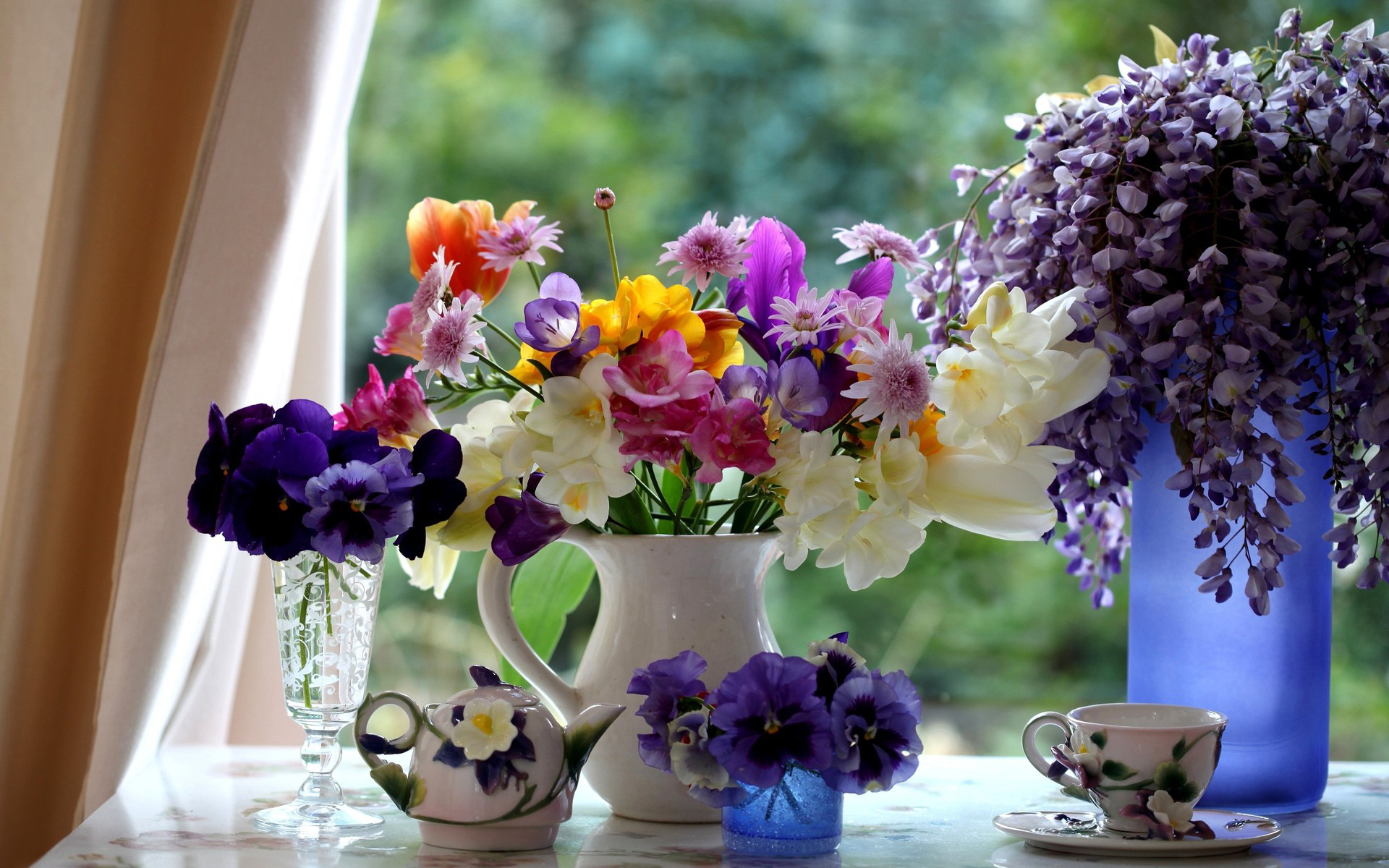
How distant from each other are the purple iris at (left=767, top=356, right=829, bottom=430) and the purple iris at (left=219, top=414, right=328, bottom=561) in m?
0.28

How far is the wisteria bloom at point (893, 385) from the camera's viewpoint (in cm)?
68

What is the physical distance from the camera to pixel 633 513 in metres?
0.82

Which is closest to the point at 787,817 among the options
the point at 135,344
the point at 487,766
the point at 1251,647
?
the point at 487,766

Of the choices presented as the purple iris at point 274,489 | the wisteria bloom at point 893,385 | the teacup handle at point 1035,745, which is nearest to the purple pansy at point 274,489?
the purple iris at point 274,489

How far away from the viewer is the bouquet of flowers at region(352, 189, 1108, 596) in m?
0.69

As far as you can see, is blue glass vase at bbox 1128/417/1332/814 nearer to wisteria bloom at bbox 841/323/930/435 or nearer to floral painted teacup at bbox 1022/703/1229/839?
floral painted teacup at bbox 1022/703/1229/839

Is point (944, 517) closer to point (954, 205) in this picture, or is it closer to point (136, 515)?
point (136, 515)

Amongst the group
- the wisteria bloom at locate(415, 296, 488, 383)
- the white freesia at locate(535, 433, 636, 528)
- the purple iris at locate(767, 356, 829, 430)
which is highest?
the wisteria bloom at locate(415, 296, 488, 383)

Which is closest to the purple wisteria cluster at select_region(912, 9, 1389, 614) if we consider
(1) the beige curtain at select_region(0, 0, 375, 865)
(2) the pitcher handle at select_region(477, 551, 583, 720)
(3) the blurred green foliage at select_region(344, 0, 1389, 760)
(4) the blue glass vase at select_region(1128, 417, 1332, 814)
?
(4) the blue glass vase at select_region(1128, 417, 1332, 814)

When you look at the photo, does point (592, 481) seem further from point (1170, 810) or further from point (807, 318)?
point (1170, 810)

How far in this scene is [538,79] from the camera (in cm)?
242

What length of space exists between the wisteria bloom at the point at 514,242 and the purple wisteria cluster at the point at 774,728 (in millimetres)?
294

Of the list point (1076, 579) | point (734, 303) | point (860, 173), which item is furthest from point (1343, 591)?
point (734, 303)

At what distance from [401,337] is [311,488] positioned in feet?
0.58
